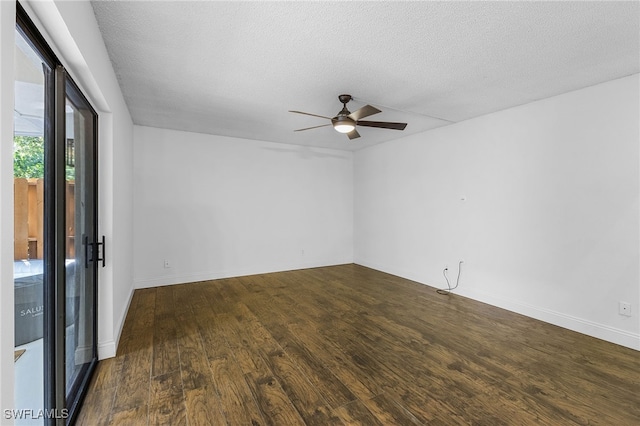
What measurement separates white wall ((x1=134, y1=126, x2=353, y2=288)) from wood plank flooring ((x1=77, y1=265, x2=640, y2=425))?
1.23 m

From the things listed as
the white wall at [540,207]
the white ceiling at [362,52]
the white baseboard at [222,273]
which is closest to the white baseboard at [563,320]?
the white wall at [540,207]

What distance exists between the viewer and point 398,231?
17.8 ft

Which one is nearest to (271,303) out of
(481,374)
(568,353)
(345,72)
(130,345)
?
(130,345)

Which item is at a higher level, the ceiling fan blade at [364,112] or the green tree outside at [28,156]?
the ceiling fan blade at [364,112]

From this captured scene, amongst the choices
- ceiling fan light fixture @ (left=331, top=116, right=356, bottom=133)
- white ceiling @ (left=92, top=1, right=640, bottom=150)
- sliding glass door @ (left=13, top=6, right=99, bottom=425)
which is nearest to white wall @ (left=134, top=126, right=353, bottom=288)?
white ceiling @ (left=92, top=1, right=640, bottom=150)

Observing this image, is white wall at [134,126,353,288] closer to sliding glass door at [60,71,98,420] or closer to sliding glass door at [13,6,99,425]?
sliding glass door at [60,71,98,420]

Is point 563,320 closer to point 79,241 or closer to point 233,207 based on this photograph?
point 79,241

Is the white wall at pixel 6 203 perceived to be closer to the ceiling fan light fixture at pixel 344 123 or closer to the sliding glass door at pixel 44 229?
the sliding glass door at pixel 44 229

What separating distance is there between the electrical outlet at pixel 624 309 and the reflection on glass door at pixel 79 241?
4528mm

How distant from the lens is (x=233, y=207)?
17.3 feet

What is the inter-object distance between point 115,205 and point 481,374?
342 centimetres

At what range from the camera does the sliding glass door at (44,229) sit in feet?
4.03

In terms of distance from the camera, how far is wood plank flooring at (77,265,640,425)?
1.82 metres

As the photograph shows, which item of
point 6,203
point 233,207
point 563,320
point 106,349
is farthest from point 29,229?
point 563,320
